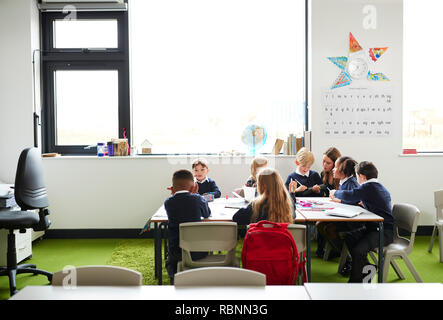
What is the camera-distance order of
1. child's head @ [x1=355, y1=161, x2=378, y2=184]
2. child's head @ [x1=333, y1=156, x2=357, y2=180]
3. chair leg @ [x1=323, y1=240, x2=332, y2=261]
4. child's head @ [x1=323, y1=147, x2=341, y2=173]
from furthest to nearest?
1. child's head @ [x1=323, y1=147, x2=341, y2=173]
2. chair leg @ [x1=323, y1=240, x2=332, y2=261]
3. child's head @ [x1=333, y1=156, x2=357, y2=180]
4. child's head @ [x1=355, y1=161, x2=378, y2=184]

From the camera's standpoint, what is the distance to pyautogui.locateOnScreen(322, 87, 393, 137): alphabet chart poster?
480cm

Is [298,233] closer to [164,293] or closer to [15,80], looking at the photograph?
[164,293]

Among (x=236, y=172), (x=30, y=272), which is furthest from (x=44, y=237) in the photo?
(x=236, y=172)

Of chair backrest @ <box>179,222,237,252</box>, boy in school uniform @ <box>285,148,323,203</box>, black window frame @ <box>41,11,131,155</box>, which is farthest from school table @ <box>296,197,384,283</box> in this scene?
black window frame @ <box>41,11,131,155</box>

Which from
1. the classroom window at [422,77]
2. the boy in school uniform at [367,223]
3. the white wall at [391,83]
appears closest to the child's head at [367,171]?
the boy in school uniform at [367,223]

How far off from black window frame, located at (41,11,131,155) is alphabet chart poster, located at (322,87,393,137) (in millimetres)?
2565

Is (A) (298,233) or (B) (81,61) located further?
(B) (81,61)

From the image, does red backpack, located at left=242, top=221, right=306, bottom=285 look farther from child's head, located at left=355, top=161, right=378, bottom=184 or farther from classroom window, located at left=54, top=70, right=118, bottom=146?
classroom window, located at left=54, top=70, right=118, bottom=146

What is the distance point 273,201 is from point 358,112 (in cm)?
264

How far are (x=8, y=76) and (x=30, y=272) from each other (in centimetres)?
258

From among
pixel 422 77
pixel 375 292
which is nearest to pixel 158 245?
pixel 375 292

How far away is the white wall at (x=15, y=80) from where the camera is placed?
181 inches

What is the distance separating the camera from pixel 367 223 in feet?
10.5

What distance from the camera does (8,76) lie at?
4.66m
